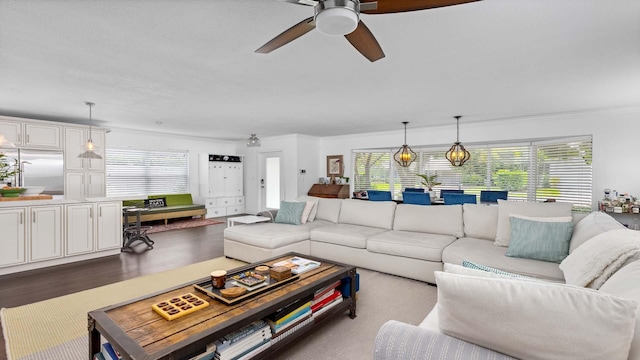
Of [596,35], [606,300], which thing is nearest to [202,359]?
[606,300]

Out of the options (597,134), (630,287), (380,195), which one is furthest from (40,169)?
(597,134)

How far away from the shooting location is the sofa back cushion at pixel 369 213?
445 cm

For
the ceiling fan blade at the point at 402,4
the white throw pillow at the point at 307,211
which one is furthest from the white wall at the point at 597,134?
the ceiling fan blade at the point at 402,4

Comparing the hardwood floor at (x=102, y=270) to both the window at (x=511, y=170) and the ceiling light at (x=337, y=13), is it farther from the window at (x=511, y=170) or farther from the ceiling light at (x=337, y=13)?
the window at (x=511, y=170)

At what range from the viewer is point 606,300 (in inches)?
38.3

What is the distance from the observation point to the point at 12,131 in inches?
182

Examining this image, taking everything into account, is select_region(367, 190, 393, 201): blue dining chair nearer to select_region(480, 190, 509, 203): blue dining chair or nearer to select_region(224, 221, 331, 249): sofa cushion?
select_region(480, 190, 509, 203): blue dining chair

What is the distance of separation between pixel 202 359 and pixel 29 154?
5221 millimetres

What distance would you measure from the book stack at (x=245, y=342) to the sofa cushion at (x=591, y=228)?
2.61 metres

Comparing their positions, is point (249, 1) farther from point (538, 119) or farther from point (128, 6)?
point (538, 119)

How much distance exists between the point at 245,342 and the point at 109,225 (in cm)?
409

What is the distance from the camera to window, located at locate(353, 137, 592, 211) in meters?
5.38

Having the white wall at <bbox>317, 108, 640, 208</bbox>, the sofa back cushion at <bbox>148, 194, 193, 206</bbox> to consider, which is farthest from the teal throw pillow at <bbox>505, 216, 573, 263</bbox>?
the sofa back cushion at <bbox>148, 194, 193, 206</bbox>

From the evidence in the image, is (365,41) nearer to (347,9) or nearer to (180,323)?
(347,9)
